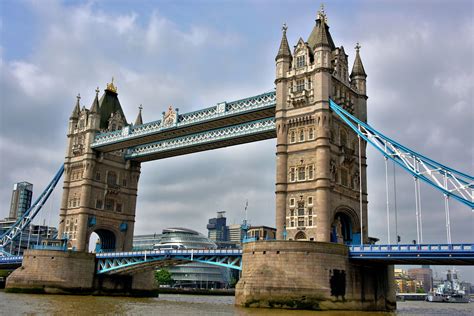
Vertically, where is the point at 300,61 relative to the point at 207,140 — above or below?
above

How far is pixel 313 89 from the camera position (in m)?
53.6

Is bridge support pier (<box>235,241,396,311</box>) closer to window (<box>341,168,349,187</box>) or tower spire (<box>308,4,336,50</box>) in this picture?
window (<box>341,168,349,187</box>)

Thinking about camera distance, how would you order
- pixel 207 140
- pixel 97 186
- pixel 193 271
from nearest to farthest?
1. pixel 207 140
2. pixel 97 186
3. pixel 193 271

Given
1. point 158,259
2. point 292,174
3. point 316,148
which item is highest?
point 316,148

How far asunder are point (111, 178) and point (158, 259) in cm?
1981

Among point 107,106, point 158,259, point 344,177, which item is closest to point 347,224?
point 344,177

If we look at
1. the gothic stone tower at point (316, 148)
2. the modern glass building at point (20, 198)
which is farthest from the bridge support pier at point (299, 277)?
the modern glass building at point (20, 198)

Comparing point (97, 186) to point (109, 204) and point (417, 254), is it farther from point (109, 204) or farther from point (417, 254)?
point (417, 254)

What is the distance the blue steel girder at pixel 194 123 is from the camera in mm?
58938

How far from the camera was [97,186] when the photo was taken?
7506cm

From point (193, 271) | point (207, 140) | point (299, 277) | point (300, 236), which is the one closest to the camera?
point (299, 277)

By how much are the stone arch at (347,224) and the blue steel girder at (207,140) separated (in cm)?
1140

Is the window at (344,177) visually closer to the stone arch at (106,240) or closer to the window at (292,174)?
the window at (292,174)

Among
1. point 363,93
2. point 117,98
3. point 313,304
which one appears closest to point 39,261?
point 117,98
